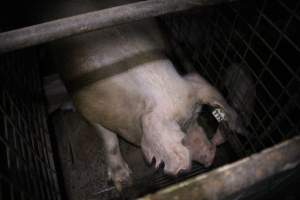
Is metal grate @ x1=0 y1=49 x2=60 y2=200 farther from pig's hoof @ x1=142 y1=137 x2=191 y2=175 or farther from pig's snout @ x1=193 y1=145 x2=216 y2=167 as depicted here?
pig's snout @ x1=193 y1=145 x2=216 y2=167

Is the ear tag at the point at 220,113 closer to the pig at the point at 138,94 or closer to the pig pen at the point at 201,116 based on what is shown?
the pig at the point at 138,94

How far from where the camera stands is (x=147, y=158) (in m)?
1.01

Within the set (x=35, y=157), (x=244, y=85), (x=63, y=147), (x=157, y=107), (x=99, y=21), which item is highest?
(x=99, y=21)

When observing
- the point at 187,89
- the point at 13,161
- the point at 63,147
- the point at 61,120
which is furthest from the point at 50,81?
the point at 187,89

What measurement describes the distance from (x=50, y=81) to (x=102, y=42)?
1.96ft

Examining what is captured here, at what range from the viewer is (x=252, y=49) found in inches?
40.6

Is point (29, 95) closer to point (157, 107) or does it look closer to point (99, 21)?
point (157, 107)

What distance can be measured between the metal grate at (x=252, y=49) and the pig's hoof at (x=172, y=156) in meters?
0.36

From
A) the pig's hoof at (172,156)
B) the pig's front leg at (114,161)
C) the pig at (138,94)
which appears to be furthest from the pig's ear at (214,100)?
the pig's front leg at (114,161)

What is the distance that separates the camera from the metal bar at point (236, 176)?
422mm

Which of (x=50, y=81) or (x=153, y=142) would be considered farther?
(x=50, y=81)

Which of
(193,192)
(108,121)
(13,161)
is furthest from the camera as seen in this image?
(108,121)

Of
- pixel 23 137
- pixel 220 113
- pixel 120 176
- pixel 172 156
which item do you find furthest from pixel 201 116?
pixel 23 137

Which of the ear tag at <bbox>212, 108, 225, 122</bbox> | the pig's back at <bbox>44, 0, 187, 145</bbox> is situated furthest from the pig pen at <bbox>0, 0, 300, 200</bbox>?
the pig's back at <bbox>44, 0, 187, 145</bbox>
